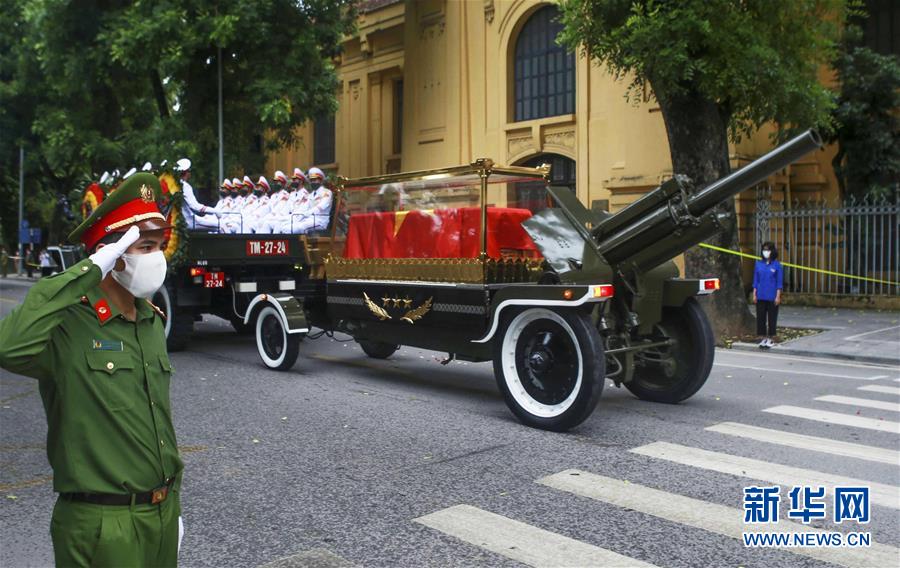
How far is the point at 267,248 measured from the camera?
12.0 m

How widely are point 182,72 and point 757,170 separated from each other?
18.4 meters

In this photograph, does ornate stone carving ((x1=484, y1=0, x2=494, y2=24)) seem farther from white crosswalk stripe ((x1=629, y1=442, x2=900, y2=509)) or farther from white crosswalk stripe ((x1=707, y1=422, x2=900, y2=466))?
white crosswalk stripe ((x1=629, y1=442, x2=900, y2=509))

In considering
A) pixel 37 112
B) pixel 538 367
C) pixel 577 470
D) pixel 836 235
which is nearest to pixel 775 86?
pixel 836 235

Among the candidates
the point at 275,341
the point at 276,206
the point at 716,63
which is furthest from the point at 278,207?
the point at 716,63

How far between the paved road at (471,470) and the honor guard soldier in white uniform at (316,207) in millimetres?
2669

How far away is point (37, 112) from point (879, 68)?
2524 cm

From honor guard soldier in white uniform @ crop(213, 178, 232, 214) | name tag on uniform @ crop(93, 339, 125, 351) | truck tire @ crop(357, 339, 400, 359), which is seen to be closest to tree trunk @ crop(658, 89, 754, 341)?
truck tire @ crop(357, 339, 400, 359)

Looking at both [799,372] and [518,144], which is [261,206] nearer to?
[799,372]

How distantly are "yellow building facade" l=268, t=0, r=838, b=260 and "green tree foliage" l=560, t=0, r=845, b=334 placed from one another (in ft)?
14.0

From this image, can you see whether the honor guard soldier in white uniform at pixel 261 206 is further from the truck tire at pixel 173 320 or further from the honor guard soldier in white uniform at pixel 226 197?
the truck tire at pixel 173 320

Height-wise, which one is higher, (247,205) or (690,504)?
(247,205)

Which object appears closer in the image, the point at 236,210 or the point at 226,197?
the point at 236,210

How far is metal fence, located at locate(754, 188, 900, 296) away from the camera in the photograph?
17.6 metres

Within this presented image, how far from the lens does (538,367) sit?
7.46 m
